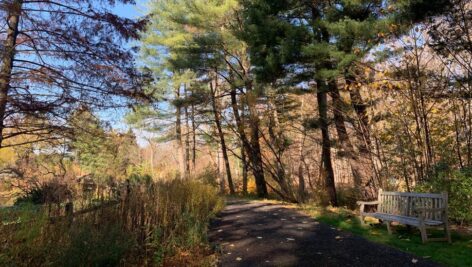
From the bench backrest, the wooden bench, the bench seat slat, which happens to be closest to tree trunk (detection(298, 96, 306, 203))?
the bench backrest

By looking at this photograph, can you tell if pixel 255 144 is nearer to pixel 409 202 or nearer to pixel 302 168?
pixel 302 168

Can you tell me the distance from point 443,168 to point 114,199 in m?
6.18

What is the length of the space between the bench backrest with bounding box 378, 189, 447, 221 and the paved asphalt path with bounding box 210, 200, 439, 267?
1055 millimetres

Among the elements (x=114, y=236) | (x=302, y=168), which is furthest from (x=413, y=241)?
(x=302, y=168)

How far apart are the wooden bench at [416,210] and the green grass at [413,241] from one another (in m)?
0.18

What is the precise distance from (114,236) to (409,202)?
4.70 metres

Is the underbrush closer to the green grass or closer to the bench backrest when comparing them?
the green grass

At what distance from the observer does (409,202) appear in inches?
244

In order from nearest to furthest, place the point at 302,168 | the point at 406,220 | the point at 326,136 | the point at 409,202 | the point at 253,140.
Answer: the point at 406,220 → the point at 409,202 → the point at 326,136 → the point at 253,140 → the point at 302,168

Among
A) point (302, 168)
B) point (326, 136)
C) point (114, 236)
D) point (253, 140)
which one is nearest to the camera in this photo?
point (114, 236)

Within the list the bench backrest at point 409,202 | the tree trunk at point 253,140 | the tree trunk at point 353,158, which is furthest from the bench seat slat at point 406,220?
the tree trunk at point 253,140

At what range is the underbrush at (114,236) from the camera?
3.58 meters

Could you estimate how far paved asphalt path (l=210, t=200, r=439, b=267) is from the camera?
4688 mm

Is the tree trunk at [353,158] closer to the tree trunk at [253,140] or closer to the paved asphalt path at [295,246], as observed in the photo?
the paved asphalt path at [295,246]
